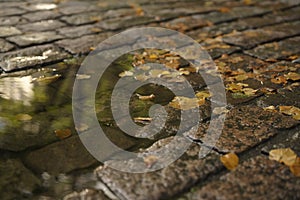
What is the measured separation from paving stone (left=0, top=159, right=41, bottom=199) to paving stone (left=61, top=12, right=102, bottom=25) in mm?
2779

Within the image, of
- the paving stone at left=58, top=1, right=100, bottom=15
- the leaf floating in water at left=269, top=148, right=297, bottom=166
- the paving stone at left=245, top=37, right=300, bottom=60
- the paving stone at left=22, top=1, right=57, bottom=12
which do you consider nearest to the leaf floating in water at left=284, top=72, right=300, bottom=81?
the paving stone at left=245, top=37, right=300, bottom=60

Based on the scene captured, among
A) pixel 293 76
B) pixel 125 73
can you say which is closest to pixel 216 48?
pixel 293 76

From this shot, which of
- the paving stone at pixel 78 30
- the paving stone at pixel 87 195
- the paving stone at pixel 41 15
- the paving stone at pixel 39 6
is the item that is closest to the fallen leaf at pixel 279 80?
the paving stone at pixel 87 195

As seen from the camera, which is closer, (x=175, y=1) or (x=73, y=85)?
(x=73, y=85)

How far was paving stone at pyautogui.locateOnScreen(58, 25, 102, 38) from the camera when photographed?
3869 mm

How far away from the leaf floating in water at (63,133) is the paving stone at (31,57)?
3.78ft

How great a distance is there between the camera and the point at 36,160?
72.4 inches

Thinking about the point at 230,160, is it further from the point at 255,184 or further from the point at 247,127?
the point at 247,127

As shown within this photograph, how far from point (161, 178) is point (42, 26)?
10.0 feet

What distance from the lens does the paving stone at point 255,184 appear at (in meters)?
1.56

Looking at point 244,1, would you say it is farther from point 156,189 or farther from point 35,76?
point 156,189

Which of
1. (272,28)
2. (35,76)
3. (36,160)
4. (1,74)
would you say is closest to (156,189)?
(36,160)

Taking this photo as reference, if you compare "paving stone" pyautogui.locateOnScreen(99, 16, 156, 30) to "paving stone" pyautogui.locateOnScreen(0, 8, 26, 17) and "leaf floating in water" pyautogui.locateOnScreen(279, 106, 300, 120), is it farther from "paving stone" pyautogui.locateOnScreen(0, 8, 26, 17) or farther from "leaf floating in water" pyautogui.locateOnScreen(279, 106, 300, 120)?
"leaf floating in water" pyautogui.locateOnScreen(279, 106, 300, 120)

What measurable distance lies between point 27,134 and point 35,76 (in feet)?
3.03
